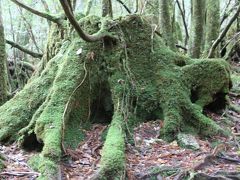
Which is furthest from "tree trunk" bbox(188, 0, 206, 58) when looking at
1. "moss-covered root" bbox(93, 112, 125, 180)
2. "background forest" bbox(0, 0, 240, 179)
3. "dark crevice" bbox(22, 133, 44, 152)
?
"dark crevice" bbox(22, 133, 44, 152)

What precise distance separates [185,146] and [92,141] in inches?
61.3

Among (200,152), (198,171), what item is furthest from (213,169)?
(200,152)

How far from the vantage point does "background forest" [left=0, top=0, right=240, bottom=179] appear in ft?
18.3

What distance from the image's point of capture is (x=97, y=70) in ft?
23.2

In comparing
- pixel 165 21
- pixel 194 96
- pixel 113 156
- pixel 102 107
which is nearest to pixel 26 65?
pixel 165 21

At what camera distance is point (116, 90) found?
692cm

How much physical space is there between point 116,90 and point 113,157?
179 cm

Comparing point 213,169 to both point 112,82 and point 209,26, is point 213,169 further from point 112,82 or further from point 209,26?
point 209,26

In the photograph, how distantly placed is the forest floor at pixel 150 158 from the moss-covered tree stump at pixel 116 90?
0.71 ft

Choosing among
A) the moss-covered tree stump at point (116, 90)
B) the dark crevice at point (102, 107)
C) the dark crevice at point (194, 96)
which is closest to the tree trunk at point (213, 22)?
the moss-covered tree stump at point (116, 90)

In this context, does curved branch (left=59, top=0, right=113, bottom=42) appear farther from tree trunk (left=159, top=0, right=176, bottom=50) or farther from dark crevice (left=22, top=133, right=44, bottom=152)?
tree trunk (left=159, top=0, right=176, bottom=50)

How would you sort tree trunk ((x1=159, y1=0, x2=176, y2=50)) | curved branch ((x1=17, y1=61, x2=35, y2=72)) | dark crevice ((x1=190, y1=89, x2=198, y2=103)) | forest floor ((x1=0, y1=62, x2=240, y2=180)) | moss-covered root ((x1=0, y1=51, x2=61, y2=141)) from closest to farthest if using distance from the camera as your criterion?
forest floor ((x1=0, y1=62, x2=240, y2=180)) → moss-covered root ((x1=0, y1=51, x2=61, y2=141)) → dark crevice ((x1=190, y1=89, x2=198, y2=103)) → tree trunk ((x1=159, y1=0, x2=176, y2=50)) → curved branch ((x1=17, y1=61, x2=35, y2=72))

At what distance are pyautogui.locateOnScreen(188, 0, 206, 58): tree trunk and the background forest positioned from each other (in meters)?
2.31

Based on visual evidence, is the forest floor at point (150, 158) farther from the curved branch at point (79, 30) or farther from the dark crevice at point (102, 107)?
the curved branch at point (79, 30)
